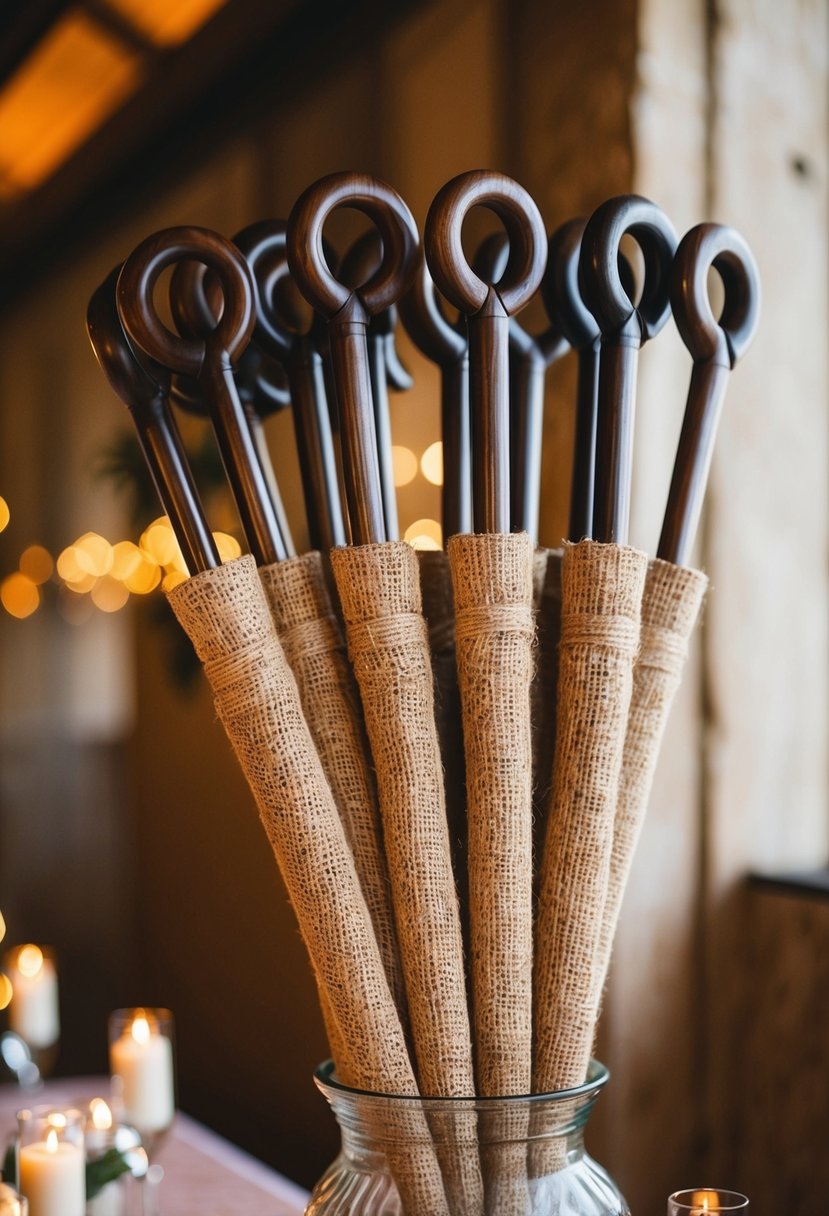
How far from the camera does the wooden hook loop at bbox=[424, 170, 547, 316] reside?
18.7 inches

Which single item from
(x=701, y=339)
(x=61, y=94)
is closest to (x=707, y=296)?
(x=701, y=339)

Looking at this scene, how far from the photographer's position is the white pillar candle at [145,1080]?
1.07 m

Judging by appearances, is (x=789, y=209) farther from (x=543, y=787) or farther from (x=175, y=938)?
(x=175, y=938)

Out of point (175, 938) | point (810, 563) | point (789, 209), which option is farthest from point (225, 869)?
point (789, 209)

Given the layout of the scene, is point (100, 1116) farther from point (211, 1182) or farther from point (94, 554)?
point (94, 554)

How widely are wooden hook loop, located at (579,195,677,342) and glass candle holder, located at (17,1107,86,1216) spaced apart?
647 millimetres

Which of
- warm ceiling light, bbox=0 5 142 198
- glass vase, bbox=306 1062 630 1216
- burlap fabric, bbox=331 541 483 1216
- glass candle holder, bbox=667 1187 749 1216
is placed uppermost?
warm ceiling light, bbox=0 5 142 198

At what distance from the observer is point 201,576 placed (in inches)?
19.3

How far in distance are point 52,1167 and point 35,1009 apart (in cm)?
66

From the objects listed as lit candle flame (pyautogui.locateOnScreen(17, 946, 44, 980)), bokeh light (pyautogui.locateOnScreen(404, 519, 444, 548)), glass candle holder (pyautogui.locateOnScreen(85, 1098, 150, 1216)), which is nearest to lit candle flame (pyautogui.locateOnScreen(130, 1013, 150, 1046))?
glass candle holder (pyautogui.locateOnScreen(85, 1098, 150, 1216))

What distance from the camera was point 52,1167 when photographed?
0.80 metres

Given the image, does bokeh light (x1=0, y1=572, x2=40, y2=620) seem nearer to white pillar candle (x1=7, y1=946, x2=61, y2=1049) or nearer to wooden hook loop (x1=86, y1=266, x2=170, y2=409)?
white pillar candle (x1=7, y1=946, x2=61, y2=1049)

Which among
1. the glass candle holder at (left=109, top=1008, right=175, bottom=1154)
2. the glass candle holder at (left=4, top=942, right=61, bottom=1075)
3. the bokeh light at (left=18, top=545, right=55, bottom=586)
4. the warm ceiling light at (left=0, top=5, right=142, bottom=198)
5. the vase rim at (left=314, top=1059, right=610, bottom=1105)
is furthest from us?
the bokeh light at (left=18, top=545, right=55, bottom=586)

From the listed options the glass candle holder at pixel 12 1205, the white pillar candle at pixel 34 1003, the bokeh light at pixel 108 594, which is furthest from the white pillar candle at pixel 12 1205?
the bokeh light at pixel 108 594
